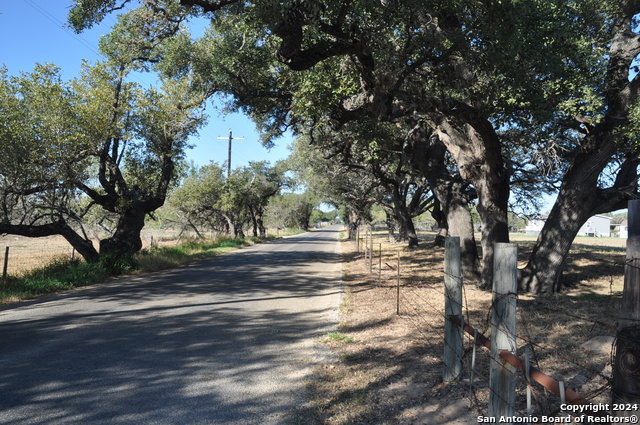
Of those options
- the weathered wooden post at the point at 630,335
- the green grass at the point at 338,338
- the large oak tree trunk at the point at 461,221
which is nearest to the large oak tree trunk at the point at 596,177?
the large oak tree trunk at the point at 461,221

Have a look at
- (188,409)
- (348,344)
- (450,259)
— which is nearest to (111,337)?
(188,409)

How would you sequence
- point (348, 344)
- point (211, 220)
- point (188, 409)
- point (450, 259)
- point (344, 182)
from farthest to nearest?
point (211, 220) < point (344, 182) < point (348, 344) < point (450, 259) < point (188, 409)

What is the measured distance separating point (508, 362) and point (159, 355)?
4.54 m

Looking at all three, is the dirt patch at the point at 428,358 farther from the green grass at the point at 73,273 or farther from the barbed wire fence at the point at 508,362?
the green grass at the point at 73,273

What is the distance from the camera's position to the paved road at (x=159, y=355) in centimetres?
409

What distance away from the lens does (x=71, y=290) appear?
36.3 feet

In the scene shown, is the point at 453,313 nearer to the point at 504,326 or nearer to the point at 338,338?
the point at 504,326

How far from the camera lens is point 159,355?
18.7ft

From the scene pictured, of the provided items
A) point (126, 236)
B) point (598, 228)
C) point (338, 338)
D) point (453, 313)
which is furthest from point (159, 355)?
point (598, 228)

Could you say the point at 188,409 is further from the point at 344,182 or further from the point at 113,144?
the point at 344,182

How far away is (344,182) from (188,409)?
27.1 m

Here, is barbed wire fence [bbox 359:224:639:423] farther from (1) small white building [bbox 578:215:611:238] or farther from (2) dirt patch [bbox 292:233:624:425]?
(1) small white building [bbox 578:215:611:238]

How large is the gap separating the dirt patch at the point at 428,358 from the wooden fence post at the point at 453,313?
0.17 metres

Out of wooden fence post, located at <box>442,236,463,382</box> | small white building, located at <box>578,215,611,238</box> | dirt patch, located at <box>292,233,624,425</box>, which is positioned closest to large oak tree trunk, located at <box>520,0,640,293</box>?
dirt patch, located at <box>292,233,624,425</box>
